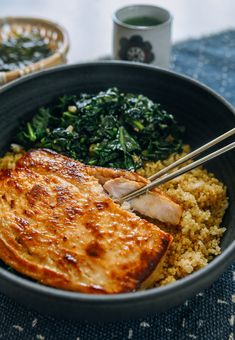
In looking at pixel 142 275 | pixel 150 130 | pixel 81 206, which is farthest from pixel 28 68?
pixel 142 275

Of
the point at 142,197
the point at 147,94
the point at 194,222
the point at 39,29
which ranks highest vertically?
the point at 39,29

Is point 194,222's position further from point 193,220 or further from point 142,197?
point 142,197

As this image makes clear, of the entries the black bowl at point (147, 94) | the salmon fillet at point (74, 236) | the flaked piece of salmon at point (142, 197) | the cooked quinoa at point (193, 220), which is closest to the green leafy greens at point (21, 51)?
the black bowl at point (147, 94)

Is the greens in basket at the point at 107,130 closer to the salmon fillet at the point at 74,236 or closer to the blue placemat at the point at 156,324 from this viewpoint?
the salmon fillet at the point at 74,236

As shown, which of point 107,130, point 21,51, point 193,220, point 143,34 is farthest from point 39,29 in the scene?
point 193,220

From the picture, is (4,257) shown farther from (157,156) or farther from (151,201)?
(157,156)
